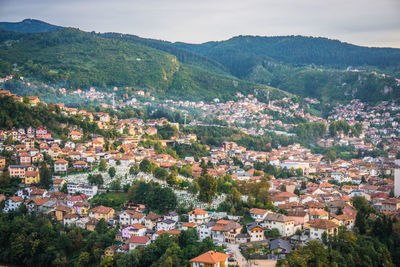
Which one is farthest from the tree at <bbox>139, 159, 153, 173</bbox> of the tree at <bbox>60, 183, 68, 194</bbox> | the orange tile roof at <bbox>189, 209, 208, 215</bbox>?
the orange tile roof at <bbox>189, 209, 208, 215</bbox>

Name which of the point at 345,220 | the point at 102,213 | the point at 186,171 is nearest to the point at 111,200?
the point at 102,213

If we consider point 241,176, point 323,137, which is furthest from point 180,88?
point 241,176

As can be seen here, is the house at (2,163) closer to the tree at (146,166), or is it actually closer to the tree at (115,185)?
the tree at (115,185)

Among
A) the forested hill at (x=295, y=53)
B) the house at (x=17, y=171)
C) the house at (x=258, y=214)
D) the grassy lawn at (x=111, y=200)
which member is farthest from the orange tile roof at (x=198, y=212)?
the forested hill at (x=295, y=53)

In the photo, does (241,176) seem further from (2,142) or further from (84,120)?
(2,142)

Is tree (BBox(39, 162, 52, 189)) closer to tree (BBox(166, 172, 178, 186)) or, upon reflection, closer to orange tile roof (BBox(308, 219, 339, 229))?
tree (BBox(166, 172, 178, 186))
